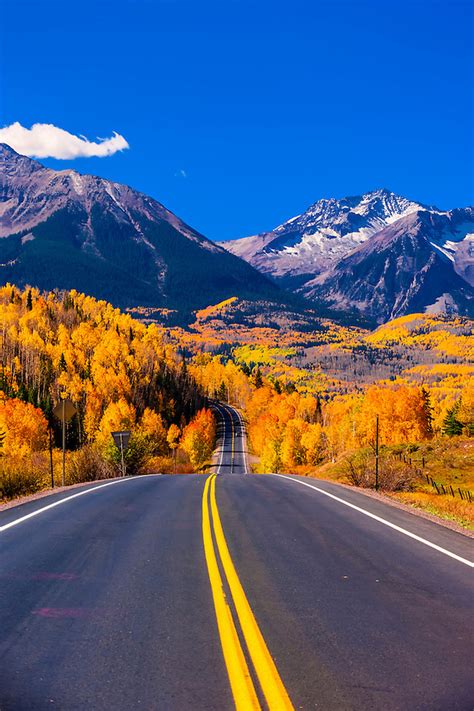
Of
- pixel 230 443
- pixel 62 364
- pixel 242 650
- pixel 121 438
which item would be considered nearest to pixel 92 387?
pixel 62 364

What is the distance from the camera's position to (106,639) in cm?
531

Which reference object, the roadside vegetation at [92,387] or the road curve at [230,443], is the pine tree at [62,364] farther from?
the road curve at [230,443]

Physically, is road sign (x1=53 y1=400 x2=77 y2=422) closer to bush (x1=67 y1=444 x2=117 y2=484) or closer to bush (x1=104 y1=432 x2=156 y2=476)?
bush (x1=67 y1=444 x2=117 y2=484)

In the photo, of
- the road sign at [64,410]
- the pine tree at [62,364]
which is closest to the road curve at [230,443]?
the pine tree at [62,364]

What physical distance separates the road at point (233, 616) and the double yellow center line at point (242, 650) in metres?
0.01

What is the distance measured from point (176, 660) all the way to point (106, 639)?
33.1 inches

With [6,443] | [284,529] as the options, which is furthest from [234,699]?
[6,443]

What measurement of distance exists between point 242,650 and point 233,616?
0.88 metres

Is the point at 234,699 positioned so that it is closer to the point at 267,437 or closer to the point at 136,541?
the point at 136,541

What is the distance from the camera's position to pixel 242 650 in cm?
508

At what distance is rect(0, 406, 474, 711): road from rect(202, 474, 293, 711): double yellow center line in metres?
0.01

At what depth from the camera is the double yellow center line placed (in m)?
4.26

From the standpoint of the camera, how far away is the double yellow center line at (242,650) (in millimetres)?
4262

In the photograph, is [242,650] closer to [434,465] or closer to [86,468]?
[86,468]
